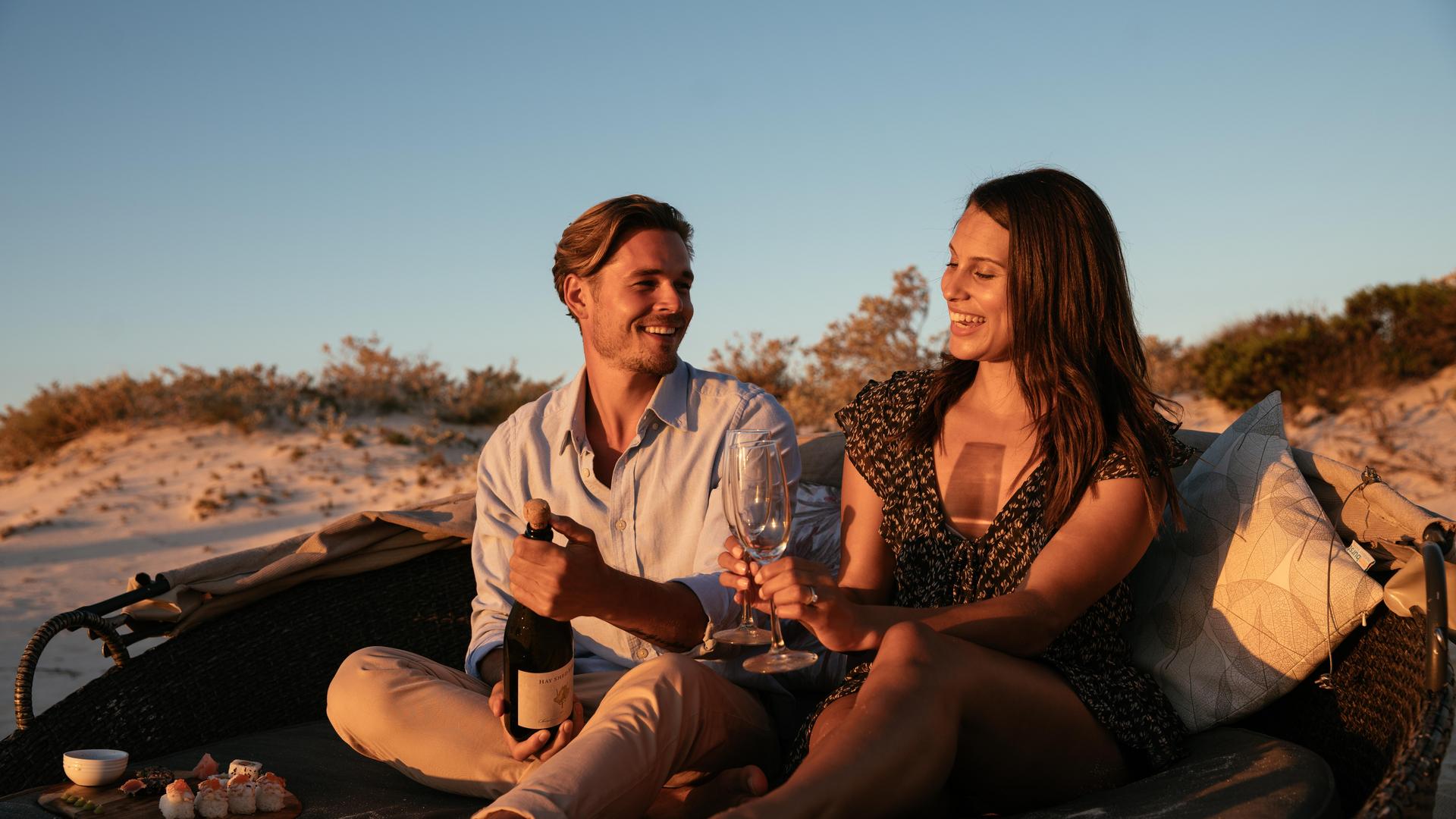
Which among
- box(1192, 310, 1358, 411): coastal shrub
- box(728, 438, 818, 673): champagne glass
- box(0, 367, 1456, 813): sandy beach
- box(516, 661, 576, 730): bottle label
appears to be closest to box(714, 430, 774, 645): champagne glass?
box(728, 438, 818, 673): champagne glass

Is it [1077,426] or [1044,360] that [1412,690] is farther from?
[1044,360]

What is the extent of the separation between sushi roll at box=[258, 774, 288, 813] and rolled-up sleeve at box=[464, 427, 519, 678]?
0.71 meters

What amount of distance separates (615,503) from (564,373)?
438 inches

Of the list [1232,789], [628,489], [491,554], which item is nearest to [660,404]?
[628,489]

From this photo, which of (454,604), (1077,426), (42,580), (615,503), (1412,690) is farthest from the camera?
(42,580)

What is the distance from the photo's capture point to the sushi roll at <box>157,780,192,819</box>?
259 cm

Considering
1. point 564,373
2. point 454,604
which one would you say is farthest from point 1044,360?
point 564,373

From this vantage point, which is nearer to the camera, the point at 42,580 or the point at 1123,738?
the point at 1123,738

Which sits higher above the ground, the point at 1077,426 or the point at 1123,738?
the point at 1077,426

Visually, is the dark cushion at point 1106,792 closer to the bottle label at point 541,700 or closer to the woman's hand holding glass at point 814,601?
the bottle label at point 541,700

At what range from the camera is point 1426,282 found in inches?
432

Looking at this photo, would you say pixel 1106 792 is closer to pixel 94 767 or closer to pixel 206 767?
pixel 206 767

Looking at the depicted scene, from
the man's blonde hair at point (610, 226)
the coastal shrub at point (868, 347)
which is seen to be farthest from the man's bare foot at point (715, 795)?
the coastal shrub at point (868, 347)

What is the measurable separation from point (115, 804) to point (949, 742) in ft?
6.96
